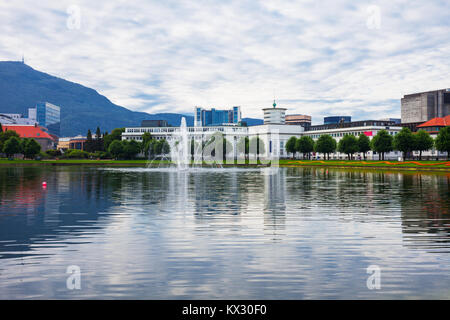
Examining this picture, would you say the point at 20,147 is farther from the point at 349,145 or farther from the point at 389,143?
the point at 389,143

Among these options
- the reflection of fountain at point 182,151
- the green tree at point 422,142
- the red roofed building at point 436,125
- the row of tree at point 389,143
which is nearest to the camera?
the reflection of fountain at point 182,151

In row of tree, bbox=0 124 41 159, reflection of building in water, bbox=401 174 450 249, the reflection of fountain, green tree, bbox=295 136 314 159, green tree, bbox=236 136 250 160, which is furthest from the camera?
green tree, bbox=236 136 250 160

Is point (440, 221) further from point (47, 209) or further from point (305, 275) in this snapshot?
point (47, 209)

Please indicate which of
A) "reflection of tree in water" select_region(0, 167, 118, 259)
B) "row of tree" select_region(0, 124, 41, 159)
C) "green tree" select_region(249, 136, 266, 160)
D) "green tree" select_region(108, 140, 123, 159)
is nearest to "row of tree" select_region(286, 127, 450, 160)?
"green tree" select_region(249, 136, 266, 160)

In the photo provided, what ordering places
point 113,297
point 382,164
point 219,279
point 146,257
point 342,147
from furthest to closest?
point 342,147
point 382,164
point 146,257
point 219,279
point 113,297

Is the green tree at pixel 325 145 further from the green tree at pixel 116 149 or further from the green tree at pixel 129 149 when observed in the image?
the green tree at pixel 116 149

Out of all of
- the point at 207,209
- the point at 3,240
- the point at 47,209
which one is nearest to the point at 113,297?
the point at 3,240

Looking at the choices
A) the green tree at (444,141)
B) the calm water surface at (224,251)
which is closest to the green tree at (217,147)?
the green tree at (444,141)

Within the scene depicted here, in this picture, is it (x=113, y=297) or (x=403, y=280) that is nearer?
(x=113, y=297)

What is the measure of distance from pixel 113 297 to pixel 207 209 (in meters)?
14.0

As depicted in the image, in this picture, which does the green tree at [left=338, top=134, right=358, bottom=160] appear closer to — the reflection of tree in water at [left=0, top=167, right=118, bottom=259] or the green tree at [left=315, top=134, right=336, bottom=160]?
the green tree at [left=315, top=134, right=336, bottom=160]

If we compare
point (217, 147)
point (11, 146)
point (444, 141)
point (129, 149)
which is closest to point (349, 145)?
point (444, 141)
